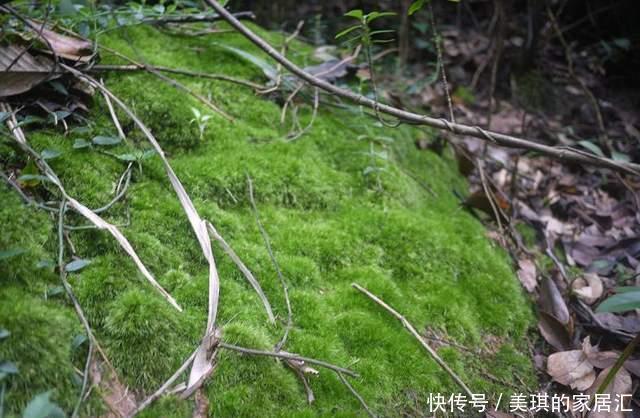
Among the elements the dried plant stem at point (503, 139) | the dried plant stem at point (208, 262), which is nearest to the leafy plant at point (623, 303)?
the dried plant stem at point (503, 139)

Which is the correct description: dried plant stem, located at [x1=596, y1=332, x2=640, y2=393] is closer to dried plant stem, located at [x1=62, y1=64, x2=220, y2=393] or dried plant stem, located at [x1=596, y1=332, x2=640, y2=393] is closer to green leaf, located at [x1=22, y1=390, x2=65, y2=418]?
dried plant stem, located at [x1=62, y1=64, x2=220, y2=393]

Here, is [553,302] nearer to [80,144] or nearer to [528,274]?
[528,274]

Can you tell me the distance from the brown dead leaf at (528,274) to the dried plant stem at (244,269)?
1.23m

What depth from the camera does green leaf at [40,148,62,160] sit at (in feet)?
Result: 5.13

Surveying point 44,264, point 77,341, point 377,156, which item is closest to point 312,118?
point 377,156

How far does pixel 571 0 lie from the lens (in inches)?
184

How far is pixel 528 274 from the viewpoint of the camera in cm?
225

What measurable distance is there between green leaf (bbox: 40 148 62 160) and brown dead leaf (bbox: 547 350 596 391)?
1.84 metres

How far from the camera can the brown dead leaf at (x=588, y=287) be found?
2186 mm

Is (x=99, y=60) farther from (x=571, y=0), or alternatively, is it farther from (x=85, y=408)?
(x=571, y=0)

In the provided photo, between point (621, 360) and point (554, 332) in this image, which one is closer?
point (621, 360)

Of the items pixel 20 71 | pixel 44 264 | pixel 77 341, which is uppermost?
pixel 20 71

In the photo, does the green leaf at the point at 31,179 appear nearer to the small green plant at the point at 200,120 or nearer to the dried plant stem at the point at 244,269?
the dried plant stem at the point at 244,269

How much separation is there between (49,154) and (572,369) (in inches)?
75.5
